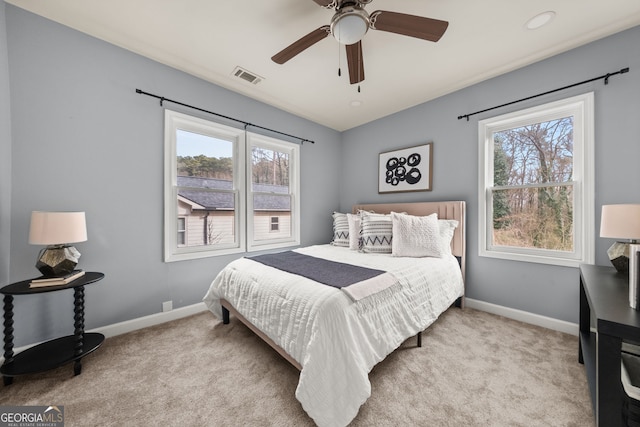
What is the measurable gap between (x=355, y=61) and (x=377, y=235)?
1.79 m

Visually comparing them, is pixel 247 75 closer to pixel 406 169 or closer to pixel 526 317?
pixel 406 169

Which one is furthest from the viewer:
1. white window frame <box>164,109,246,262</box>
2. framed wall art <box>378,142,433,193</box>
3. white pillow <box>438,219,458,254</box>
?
framed wall art <box>378,142,433,193</box>

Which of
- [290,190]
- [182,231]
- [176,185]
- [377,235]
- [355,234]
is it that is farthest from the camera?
[290,190]

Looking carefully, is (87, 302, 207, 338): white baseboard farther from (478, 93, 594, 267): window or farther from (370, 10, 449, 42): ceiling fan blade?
(478, 93, 594, 267): window

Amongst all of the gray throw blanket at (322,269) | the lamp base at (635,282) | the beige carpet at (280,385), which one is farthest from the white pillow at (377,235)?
the lamp base at (635,282)

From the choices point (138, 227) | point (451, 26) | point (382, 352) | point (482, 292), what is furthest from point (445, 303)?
point (138, 227)

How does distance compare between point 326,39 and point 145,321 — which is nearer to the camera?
point 326,39

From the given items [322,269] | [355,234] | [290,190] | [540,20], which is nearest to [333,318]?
[322,269]

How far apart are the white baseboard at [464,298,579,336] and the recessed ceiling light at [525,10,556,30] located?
2658mm

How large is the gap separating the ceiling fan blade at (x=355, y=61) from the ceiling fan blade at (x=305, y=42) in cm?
24

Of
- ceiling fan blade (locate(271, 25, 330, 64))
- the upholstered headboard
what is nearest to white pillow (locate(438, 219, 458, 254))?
the upholstered headboard

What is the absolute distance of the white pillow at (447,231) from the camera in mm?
2674

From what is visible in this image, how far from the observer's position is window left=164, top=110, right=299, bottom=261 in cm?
253

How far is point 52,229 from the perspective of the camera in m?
1.59
